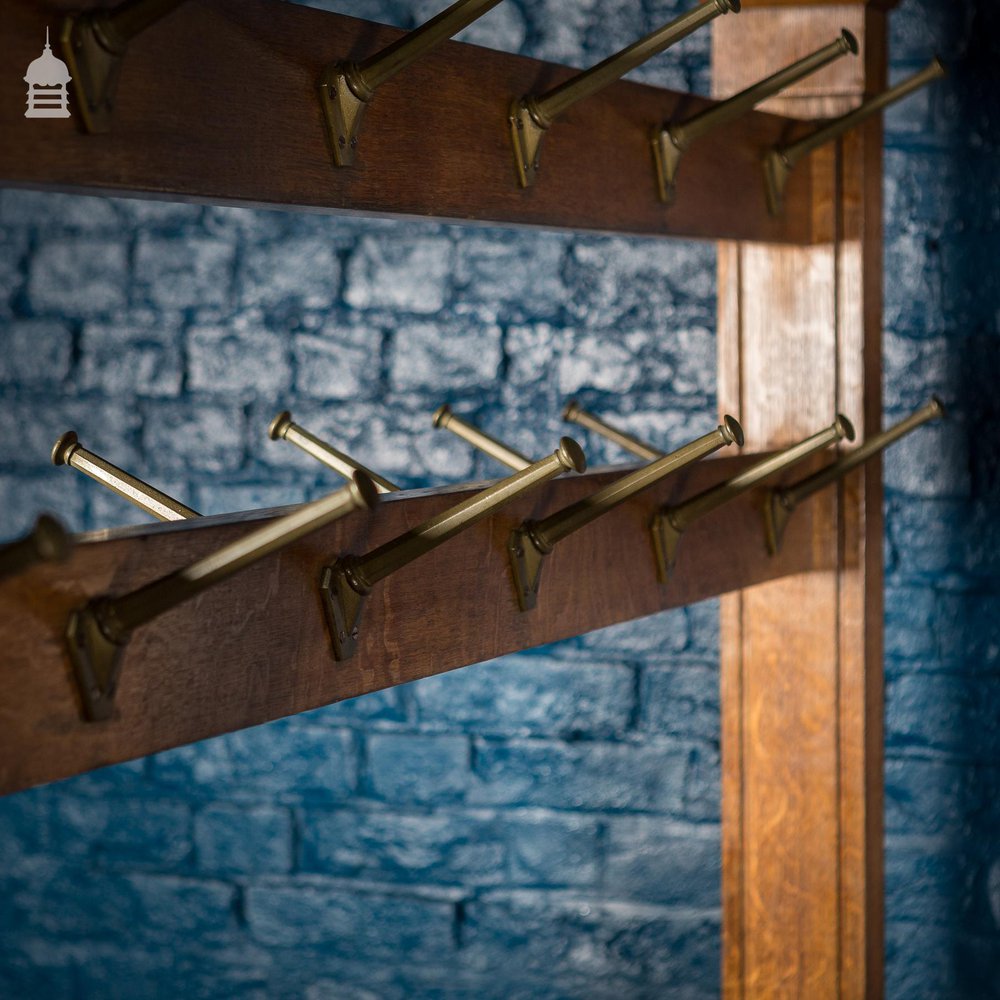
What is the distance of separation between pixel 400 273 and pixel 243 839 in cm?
90

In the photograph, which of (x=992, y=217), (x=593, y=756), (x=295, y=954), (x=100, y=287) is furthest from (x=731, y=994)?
(x=100, y=287)

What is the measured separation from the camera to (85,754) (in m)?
0.70

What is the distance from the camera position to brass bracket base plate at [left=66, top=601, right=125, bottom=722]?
68 cm

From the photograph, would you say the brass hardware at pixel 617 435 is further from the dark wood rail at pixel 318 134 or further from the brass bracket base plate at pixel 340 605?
the brass bracket base plate at pixel 340 605

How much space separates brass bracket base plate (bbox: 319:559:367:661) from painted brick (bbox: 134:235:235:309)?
1.29 metres

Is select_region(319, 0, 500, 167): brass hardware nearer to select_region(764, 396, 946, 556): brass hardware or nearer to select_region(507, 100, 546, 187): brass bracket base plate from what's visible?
select_region(507, 100, 546, 187): brass bracket base plate

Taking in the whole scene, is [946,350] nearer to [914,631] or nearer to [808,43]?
[914,631]

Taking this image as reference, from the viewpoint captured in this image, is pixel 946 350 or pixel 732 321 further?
pixel 946 350

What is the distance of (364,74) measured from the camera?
32.3 inches

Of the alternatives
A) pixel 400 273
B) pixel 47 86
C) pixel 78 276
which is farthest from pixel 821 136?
pixel 78 276

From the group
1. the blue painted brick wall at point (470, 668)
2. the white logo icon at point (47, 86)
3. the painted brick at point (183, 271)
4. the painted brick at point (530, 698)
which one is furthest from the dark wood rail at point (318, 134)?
the painted brick at point (183, 271)

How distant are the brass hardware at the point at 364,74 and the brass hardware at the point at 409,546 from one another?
0.75 feet

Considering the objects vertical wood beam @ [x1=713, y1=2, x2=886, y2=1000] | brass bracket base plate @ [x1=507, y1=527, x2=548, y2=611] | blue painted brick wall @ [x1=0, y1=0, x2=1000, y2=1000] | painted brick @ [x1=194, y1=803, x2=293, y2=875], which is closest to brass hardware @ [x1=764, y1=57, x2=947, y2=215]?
vertical wood beam @ [x1=713, y1=2, x2=886, y2=1000]

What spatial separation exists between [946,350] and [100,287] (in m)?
1.24
